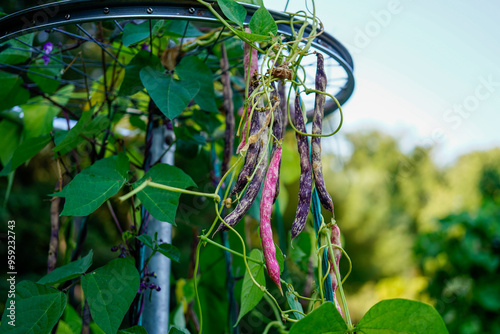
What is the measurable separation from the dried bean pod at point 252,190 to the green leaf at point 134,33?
0.23 meters

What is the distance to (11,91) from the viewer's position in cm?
62

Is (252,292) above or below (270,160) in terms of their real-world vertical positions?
below

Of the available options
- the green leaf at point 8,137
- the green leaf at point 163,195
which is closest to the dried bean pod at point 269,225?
the green leaf at point 163,195

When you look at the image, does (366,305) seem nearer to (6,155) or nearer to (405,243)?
(405,243)

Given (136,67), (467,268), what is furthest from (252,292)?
(467,268)

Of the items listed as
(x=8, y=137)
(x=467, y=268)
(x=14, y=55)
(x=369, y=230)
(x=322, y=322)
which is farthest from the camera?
(x=369, y=230)

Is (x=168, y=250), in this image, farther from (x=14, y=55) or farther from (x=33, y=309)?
(x=14, y=55)

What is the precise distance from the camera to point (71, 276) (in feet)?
1.32

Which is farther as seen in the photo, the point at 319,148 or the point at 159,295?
the point at 159,295

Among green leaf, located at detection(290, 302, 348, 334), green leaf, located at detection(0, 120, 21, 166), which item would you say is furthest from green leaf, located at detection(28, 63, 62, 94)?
green leaf, located at detection(290, 302, 348, 334)

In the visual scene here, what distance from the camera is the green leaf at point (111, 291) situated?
14.8 inches

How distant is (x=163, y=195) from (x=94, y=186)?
8 centimetres

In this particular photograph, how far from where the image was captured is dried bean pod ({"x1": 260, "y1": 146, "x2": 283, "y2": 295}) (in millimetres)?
331

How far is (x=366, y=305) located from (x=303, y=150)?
458cm
